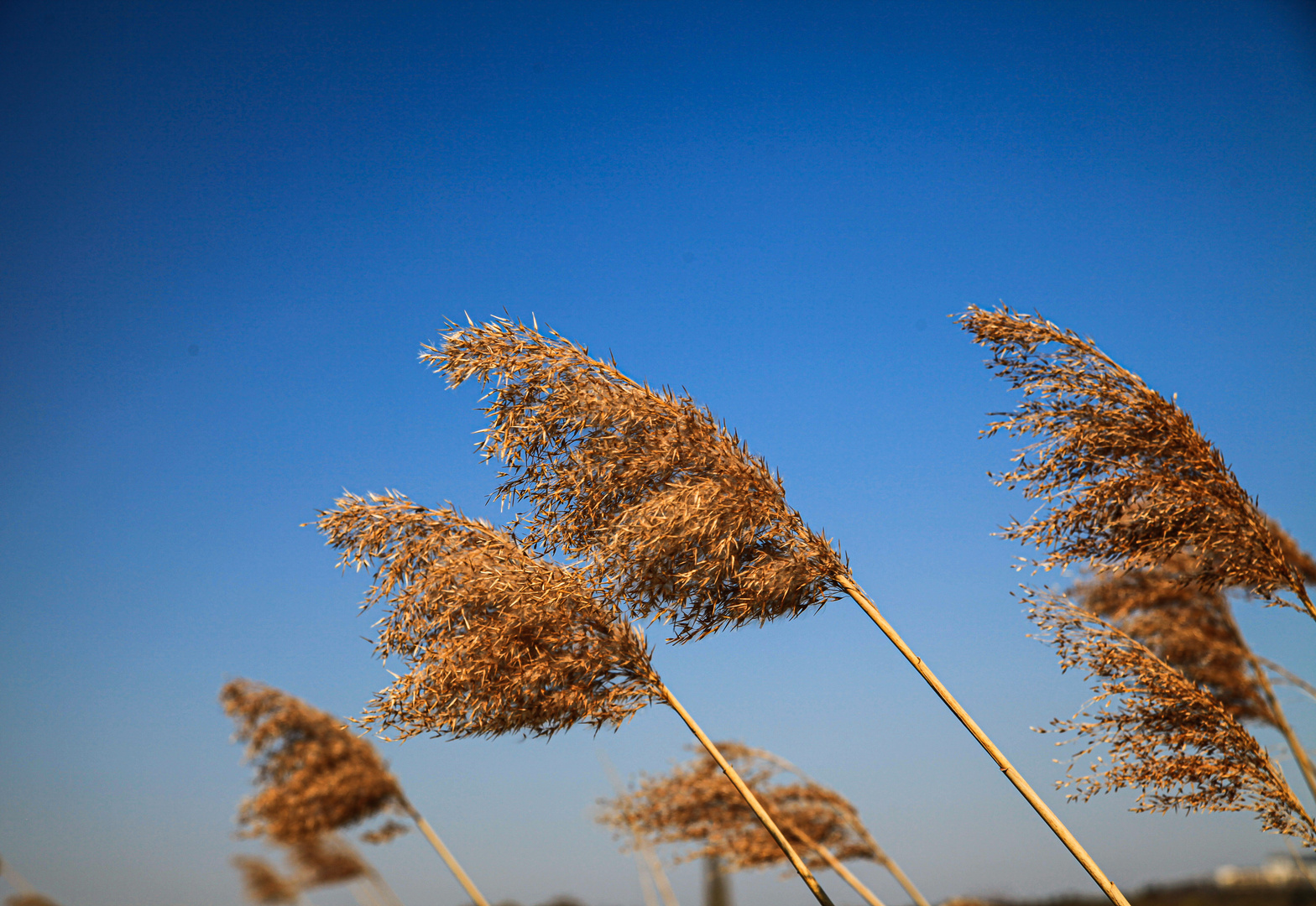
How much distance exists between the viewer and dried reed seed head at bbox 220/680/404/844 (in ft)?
20.9

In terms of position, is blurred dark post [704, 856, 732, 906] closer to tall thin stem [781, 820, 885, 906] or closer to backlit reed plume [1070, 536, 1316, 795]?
tall thin stem [781, 820, 885, 906]

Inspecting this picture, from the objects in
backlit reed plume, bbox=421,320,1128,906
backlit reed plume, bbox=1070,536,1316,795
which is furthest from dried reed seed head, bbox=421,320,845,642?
backlit reed plume, bbox=1070,536,1316,795

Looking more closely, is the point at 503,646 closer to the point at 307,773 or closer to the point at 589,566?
the point at 589,566

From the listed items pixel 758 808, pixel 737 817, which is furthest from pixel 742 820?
pixel 758 808

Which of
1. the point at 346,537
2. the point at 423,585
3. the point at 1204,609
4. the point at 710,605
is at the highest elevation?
the point at 346,537

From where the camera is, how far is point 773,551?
3.48m

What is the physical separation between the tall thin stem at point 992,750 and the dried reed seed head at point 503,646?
0.98m

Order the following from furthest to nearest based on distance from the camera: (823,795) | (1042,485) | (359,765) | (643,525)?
(359,765) < (823,795) < (1042,485) < (643,525)

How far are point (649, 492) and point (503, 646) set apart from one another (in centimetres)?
89

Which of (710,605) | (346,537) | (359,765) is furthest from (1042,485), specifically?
(359,765)

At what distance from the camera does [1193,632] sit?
5.81 metres

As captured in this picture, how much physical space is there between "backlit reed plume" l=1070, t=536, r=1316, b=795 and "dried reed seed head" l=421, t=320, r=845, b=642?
351cm

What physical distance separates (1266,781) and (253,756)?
686 centimetres

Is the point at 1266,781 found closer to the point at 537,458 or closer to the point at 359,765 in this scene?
the point at 537,458
